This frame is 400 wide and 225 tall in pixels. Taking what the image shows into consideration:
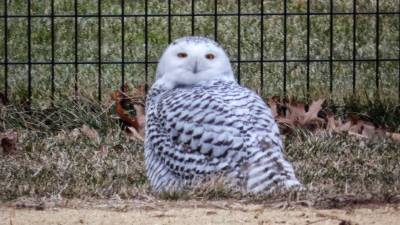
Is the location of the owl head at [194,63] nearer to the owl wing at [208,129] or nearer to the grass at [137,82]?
the owl wing at [208,129]

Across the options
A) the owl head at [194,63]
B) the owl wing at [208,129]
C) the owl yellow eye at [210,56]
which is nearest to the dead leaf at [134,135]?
the owl head at [194,63]

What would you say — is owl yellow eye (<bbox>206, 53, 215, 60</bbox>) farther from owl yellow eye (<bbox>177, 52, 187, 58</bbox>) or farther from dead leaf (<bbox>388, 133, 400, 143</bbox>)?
dead leaf (<bbox>388, 133, 400, 143</bbox>)

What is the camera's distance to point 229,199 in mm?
4980

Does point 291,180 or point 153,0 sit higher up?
point 153,0

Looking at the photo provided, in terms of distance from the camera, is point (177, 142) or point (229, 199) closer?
point (229, 199)

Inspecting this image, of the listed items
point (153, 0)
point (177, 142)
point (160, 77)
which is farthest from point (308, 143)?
point (153, 0)

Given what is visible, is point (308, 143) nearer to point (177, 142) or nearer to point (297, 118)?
point (297, 118)

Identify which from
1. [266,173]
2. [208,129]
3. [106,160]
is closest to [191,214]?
[266,173]

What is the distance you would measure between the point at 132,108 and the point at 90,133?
519 millimetres

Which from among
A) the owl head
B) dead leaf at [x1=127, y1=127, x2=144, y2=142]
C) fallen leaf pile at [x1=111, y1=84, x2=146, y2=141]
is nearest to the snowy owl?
the owl head

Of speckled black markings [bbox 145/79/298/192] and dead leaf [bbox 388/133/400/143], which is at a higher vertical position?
speckled black markings [bbox 145/79/298/192]

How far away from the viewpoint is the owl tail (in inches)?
199

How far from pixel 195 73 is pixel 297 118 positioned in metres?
1.69

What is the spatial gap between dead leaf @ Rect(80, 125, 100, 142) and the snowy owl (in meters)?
1.33
